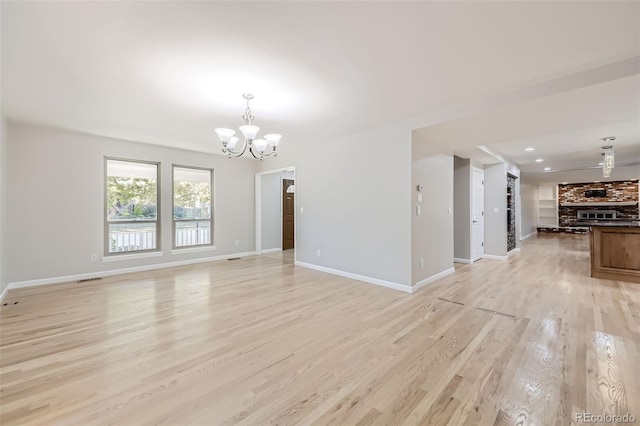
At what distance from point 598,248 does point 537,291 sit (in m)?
1.90

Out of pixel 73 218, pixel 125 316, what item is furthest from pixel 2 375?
pixel 73 218

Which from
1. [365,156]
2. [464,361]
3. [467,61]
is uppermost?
[467,61]

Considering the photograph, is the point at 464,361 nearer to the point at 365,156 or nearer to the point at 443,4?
the point at 443,4

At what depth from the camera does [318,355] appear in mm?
2285

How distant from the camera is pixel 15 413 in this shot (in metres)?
1.63

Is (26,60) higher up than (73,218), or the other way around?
(26,60)

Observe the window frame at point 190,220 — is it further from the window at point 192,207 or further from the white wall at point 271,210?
the white wall at point 271,210

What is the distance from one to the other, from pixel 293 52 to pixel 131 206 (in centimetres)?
488

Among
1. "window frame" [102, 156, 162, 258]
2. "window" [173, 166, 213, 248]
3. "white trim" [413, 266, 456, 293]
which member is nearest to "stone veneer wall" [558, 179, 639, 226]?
"white trim" [413, 266, 456, 293]

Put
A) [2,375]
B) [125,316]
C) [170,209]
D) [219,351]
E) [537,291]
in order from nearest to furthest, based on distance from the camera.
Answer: [2,375]
[219,351]
[125,316]
[537,291]
[170,209]

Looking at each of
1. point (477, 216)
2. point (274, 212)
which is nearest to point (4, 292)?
point (274, 212)

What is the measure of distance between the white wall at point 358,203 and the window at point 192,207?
217 cm

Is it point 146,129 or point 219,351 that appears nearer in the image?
point 219,351

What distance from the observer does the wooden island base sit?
444 centimetres
